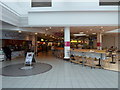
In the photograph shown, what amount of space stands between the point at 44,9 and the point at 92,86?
636 centimetres

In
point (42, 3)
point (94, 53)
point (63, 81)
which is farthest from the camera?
point (42, 3)

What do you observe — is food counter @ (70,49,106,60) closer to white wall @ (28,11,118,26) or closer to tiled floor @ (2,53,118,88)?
tiled floor @ (2,53,118,88)

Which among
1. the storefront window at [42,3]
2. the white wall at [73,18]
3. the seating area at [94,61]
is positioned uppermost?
the storefront window at [42,3]

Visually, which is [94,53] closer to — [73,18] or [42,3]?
[73,18]

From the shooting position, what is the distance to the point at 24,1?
9062 mm

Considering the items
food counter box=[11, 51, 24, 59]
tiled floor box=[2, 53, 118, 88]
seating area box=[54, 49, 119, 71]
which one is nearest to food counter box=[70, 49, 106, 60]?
seating area box=[54, 49, 119, 71]

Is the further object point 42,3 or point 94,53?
point 42,3

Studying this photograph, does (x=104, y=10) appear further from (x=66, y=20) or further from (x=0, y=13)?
(x=0, y=13)

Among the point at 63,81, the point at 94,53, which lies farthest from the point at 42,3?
the point at 63,81

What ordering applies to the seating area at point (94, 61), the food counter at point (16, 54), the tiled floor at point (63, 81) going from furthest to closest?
the food counter at point (16, 54) → the seating area at point (94, 61) → the tiled floor at point (63, 81)

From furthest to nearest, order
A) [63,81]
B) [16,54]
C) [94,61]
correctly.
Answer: [16,54]
[94,61]
[63,81]

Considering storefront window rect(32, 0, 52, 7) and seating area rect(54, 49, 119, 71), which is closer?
seating area rect(54, 49, 119, 71)

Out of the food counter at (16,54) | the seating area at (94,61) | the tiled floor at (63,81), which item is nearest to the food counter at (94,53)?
the seating area at (94,61)

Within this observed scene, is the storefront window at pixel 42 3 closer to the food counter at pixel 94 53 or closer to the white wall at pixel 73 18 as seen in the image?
the white wall at pixel 73 18
